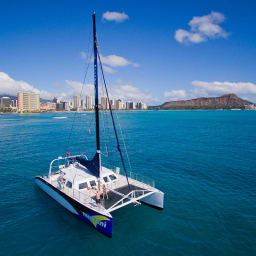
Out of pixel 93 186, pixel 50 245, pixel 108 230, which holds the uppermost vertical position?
pixel 93 186

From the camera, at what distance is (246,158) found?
1168 inches

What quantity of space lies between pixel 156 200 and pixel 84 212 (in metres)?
5.58

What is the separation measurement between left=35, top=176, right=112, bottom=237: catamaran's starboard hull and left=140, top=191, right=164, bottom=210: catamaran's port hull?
4.68 m

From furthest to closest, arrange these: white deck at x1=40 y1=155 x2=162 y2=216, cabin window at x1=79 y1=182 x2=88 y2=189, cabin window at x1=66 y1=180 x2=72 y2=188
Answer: cabin window at x1=66 y1=180 x2=72 y2=188, cabin window at x1=79 y1=182 x2=88 y2=189, white deck at x1=40 y1=155 x2=162 y2=216

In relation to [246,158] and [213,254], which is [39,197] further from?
[246,158]

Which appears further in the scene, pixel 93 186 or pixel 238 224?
pixel 93 186

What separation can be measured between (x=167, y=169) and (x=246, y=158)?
45.2 feet

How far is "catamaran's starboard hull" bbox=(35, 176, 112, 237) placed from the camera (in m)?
11.9

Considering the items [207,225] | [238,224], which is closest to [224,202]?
[238,224]

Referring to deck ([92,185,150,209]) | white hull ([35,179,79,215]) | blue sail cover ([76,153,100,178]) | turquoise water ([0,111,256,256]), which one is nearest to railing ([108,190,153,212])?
deck ([92,185,150,209])

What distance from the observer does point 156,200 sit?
49.9 feet

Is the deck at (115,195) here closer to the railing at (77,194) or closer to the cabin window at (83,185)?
the railing at (77,194)

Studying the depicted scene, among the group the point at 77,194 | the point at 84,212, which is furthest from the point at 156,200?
the point at 77,194

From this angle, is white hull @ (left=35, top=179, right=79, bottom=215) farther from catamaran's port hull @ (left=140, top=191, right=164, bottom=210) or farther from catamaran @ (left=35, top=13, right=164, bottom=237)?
catamaran's port hull @ (left=140, top=191, right=164, bottom=210)
